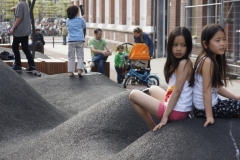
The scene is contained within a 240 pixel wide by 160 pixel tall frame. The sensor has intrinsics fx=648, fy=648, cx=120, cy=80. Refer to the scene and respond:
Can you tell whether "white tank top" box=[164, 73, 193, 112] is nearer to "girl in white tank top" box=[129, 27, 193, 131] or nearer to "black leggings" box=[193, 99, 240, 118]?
"girl in white tank top" box=[129, 27, 193, 131]

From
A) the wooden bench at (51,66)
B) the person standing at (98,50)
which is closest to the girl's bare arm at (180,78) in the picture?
the person standing at (98,50)

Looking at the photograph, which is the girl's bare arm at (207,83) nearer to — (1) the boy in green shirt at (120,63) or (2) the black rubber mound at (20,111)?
(2) the black rubber mound at (20,111)

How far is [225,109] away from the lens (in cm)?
648

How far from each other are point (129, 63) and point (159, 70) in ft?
20.7

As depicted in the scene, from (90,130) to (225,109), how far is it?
7.84 feet

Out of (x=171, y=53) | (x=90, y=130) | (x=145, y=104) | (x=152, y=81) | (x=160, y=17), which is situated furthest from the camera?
(x=160, y=17)

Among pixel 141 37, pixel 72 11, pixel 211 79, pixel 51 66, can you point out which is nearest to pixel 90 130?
pixel 211 79

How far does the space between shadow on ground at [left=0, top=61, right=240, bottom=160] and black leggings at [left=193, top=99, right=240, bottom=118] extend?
0.22ft

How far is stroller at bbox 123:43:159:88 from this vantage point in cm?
1720

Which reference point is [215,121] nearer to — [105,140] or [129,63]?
[105,140]

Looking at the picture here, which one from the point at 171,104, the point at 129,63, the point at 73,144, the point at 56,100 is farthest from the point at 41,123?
the point at 129,63

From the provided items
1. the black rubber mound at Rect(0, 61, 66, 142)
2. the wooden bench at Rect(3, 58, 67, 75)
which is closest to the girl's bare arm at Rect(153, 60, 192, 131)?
the black rubber mound at Rect(0, 61, 66, 142)

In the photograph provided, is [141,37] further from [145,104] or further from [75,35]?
[145,104]

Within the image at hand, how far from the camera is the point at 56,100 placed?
13203 millimetres
